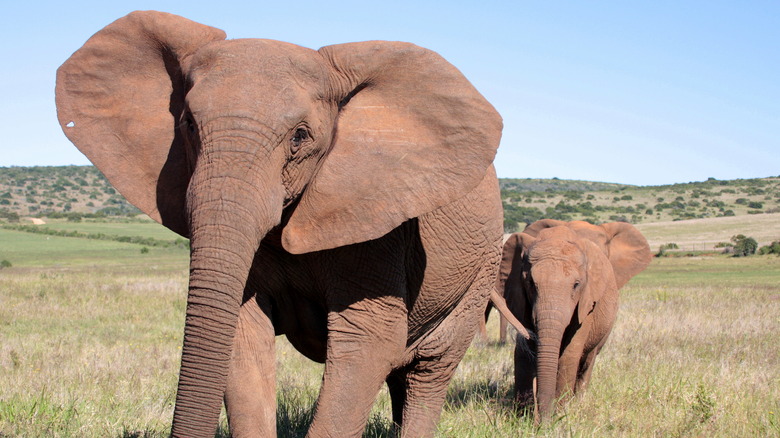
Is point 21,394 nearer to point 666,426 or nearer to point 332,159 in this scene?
point 332,159

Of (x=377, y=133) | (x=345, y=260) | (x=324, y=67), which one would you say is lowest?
(x=345, y=260)

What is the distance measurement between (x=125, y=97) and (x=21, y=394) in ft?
10.5

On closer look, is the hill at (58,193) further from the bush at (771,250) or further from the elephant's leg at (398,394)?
the elephant's leg at (398,394)

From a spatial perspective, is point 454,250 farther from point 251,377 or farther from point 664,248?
point 664,248

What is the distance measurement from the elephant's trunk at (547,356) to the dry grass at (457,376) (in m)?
0.19

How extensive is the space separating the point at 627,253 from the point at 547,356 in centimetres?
479

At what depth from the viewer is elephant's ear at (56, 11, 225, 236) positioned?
4.14m

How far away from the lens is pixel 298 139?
369 cm

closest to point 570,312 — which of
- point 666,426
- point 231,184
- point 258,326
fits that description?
point 666,426

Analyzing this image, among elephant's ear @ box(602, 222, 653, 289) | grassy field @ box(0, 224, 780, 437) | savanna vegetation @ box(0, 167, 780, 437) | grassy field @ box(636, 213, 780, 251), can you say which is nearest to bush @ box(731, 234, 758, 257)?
grassy field @ box(636, 213, 780, 251)

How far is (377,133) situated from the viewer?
13.4 feet

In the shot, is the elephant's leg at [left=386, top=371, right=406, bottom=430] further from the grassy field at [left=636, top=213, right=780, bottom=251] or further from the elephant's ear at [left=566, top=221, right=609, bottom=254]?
the grassy field at [left=636, top=213, right=780, bottom=251]

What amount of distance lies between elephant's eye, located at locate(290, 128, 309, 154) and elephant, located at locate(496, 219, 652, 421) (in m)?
3.85

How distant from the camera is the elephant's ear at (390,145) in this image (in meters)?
3.92
